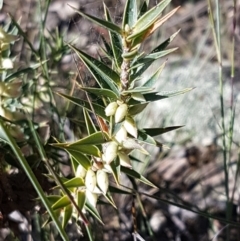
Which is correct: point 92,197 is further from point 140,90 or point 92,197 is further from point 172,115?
point 172,115

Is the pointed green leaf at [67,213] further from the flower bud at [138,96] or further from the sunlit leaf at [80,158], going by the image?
the flower bud at [138,96]

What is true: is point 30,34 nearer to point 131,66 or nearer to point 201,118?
point 201,118

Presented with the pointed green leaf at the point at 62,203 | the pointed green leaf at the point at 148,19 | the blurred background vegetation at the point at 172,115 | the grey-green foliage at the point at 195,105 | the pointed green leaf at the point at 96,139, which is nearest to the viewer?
the pointed green leaf at the point at 148,19

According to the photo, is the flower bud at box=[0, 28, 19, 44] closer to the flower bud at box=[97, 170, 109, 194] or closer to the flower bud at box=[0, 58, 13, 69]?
the flower bud at box=[0, 58, 13, 69]

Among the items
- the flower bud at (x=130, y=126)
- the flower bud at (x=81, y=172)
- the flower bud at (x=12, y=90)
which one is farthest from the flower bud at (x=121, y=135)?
the flower bud at (x=12, y=90)

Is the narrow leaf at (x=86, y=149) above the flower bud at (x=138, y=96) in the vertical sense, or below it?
below

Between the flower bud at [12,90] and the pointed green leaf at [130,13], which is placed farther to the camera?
the flower bud at [12,90]

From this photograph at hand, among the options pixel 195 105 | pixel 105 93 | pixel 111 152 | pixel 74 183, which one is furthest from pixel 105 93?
pixel 195 105
